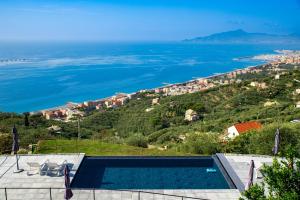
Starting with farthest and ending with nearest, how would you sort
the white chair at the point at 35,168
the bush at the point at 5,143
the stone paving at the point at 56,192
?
the bush at the point at 5,143 → the white chair at the point at 35,168 → the stone paving at the point at 56,192

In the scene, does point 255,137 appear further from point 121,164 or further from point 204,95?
point 204,95

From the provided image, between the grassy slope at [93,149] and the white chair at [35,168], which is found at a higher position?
the white chair at [35,168]

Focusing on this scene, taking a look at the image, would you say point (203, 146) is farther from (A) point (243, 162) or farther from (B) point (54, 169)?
(B) point (54, 169)

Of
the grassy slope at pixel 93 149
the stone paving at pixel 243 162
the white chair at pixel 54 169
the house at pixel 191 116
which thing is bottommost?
the house at pixel 191 116

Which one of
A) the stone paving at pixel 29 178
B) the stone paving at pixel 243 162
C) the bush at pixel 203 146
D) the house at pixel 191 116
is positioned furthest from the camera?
the house at pixel 191 116

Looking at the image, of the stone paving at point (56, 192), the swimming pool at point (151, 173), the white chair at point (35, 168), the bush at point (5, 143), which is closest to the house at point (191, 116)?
the swimming pool at point (151, 173)

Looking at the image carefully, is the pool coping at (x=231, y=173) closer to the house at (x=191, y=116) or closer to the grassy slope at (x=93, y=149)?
the grassy slope at (x=93, y=149)

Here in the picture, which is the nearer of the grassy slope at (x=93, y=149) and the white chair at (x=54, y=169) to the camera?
the white chair at (x=54, y=169)
